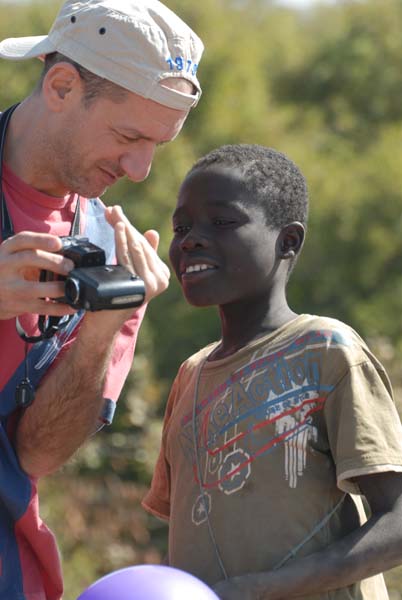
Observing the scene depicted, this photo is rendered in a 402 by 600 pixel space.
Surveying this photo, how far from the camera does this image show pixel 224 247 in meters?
2.90

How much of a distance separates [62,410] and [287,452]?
664mm

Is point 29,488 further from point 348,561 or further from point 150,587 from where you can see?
point 348,561

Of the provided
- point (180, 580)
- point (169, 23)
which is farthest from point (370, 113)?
point (180, 580)

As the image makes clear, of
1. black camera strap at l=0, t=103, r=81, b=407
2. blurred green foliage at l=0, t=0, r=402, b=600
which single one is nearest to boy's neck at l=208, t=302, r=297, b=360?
black camera strap at l=0, t=103, r=81, b=407

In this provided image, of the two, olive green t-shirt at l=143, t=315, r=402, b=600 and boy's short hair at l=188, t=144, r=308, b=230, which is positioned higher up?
boy's short hair at l=188, t=144, r=308, b=230

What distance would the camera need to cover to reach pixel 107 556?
720cm

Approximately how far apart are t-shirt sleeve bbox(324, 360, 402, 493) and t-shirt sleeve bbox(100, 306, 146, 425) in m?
0.74

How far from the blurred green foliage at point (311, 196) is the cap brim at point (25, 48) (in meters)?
3.37

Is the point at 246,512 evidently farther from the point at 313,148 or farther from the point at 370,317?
the point at 313,148

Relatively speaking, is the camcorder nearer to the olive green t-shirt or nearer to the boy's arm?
the olive green t-shirt

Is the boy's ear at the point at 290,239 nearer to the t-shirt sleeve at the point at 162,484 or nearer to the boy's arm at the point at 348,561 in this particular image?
the t-shirt sleeve at the point at 162,484

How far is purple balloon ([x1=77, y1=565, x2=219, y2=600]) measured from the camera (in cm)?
244

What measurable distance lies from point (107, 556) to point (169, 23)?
4658 mm

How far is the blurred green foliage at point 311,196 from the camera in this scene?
7.54m
